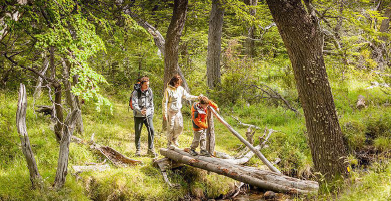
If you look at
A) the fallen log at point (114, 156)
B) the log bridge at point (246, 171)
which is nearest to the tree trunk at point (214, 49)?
the log bridge at point (246, 171)

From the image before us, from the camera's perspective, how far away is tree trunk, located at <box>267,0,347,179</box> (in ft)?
17.8

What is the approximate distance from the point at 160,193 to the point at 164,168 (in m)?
0.69

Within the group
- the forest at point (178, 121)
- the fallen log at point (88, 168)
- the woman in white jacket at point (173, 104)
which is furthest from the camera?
the woman in white jacket at point (173, 104)

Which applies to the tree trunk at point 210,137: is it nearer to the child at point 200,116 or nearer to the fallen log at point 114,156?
the child at point 200,116

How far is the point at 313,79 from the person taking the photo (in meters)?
5.56

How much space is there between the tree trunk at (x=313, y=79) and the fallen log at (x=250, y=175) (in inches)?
23.2

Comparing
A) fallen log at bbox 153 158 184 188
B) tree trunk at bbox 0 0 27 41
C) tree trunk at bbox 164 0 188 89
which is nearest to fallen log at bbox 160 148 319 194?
fallen log at bbox 153 158 184 188

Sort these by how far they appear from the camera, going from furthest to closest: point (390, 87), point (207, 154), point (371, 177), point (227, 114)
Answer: point (227, 114) → point (390, 87) → point (207, 154) → point (371, 177)

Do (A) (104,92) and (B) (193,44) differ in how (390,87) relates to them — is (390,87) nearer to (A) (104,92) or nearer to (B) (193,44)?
(B) (193,44)

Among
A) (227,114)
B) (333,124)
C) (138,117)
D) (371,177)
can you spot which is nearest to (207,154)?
(138,117)

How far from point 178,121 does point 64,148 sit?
9.49ft

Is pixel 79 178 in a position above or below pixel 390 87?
below

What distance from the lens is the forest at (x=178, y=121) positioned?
552cm

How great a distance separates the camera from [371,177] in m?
5.04
